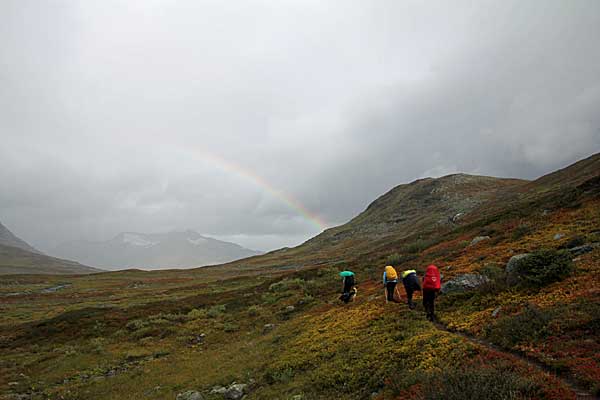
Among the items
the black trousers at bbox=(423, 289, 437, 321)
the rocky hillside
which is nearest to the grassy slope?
the black trousers at bbox=(423, 289, 437, 321)

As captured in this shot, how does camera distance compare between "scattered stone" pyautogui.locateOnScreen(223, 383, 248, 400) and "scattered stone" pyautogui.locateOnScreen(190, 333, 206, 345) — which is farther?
"scattered stone" pyautogui.locateOnScreen(190, 333, 206, 345)

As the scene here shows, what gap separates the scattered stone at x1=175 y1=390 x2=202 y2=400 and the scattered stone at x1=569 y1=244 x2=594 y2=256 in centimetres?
2122

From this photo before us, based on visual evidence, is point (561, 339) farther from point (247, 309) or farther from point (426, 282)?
point (247, 309)

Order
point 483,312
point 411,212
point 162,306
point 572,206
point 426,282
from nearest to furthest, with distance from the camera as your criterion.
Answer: point 483,312, point 426,282, point 572,206, point 162,306, point 411,212

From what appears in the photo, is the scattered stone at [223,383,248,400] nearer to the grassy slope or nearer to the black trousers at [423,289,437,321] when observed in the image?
Result: the grassy slope

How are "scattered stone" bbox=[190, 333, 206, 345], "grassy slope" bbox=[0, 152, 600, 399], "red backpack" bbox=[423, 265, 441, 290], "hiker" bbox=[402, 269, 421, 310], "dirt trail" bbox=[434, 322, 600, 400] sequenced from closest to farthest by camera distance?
"dirt trail" bbox=[434, 322, 600, 400]
"grassy slope" bbox=[0, 152, 600, 399]
"red backpack" bbox=[423, 265, 441, 290]
"hiker" bbox=[402, 269, 421, 310]
"scattered stone" bbox=[190, 333, 206, 345]

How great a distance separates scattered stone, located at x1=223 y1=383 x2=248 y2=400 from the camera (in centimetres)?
1496

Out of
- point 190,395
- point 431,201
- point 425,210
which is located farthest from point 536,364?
point 431,201

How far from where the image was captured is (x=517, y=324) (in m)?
11.7

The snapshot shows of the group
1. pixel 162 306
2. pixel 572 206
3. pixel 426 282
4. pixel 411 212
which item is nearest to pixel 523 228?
pixel 572 206

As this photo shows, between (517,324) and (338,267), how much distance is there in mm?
38938

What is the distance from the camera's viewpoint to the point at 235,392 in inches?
595

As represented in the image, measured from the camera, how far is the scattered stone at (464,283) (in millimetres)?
18156

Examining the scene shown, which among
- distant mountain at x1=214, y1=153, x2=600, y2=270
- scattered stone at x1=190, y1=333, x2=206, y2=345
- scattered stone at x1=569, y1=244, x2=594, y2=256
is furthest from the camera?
distant mountain at x1=214, y1=153, x2=600, y2=270
